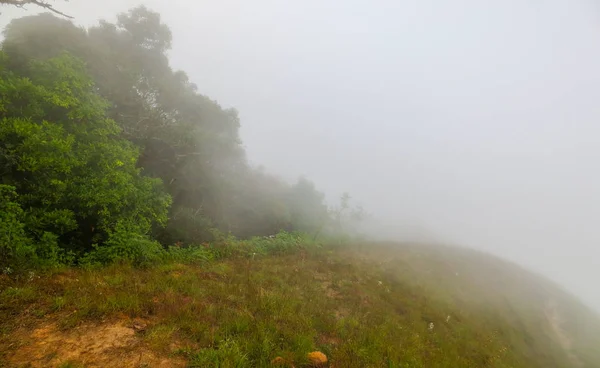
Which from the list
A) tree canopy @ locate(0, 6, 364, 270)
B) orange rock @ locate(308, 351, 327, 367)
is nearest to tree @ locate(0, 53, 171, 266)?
tree canopy @ locate(0, 6, 364, 270)

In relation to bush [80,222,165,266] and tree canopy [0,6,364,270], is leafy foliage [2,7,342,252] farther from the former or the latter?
bush [80,222,165,266]

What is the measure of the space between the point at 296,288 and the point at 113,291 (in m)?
6.30

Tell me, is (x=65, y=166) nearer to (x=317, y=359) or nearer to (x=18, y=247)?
(x=18, y=247)

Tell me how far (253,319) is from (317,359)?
1.88 meters

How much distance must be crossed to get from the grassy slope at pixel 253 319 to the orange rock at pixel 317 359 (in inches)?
8.0

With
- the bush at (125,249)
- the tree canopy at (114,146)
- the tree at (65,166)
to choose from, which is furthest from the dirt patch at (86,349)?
the bush at (125,249)

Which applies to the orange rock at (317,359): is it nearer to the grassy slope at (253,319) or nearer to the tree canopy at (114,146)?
the grassy slope at (253,319)

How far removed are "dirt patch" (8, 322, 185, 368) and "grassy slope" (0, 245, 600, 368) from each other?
20mm

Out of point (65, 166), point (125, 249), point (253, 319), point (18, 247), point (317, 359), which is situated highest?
point (65, 166)

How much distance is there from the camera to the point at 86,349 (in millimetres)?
4887

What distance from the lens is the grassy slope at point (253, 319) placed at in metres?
5.15

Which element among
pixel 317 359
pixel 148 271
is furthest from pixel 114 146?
pixel 317 359

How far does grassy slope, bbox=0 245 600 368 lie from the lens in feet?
16.9

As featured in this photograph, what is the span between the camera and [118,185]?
10.4 m
